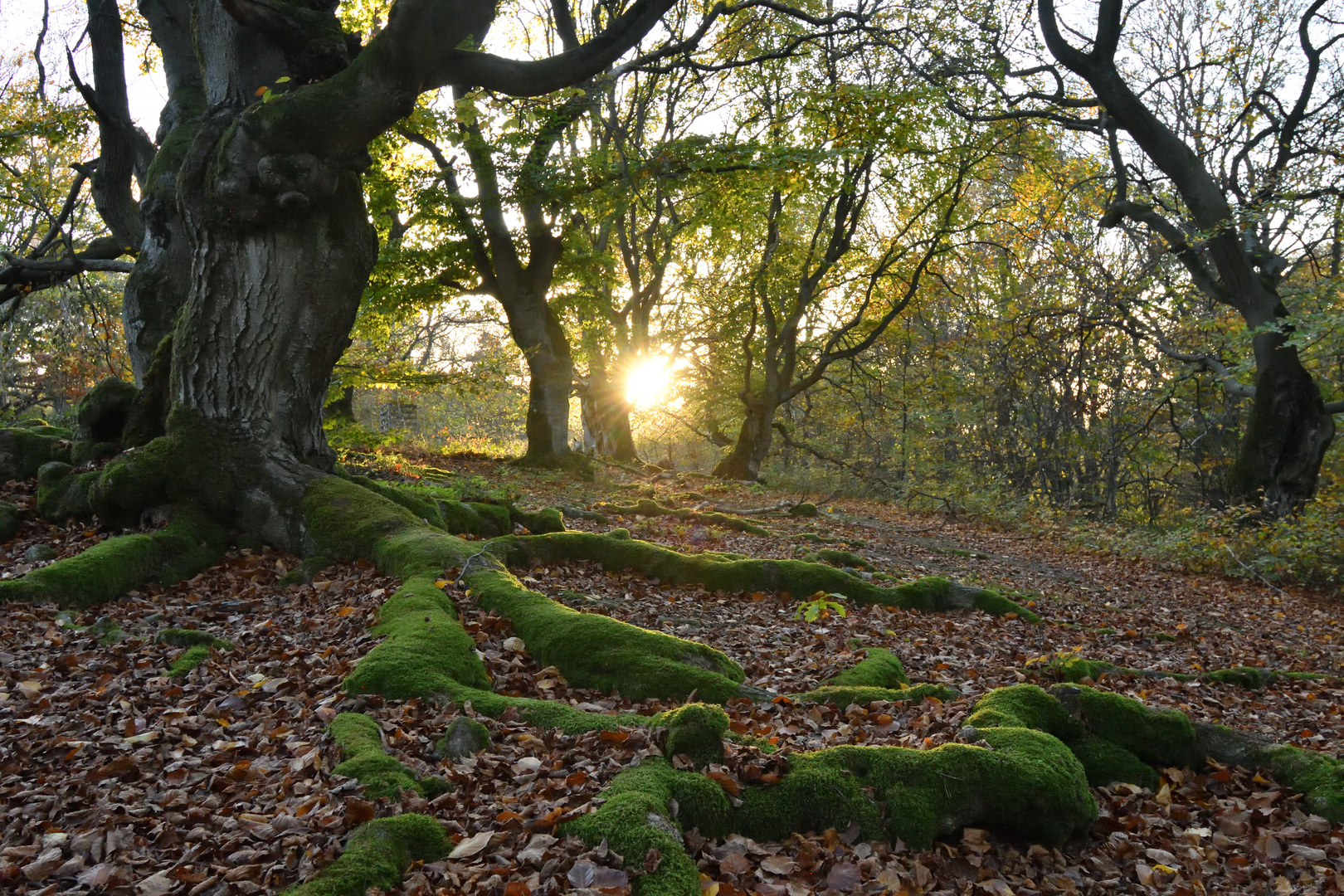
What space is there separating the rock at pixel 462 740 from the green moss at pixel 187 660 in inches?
85.5

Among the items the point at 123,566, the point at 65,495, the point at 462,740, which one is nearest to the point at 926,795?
the point at 462,740

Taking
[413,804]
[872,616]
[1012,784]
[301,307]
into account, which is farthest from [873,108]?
[413,804]

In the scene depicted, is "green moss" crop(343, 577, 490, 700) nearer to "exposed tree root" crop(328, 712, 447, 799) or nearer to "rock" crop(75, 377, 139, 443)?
"exposed tree root" crop(328, 712, 447, 799)

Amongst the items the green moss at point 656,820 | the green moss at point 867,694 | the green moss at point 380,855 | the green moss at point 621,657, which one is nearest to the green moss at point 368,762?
the green moss at point 380,855

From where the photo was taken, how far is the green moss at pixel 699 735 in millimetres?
3818

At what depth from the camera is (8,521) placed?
7.80 meters

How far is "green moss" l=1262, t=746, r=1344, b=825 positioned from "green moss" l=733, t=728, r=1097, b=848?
143 cm

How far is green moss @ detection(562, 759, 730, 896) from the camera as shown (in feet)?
9.87

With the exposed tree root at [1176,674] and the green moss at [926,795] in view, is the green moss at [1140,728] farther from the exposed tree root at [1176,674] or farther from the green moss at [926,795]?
the exposed tree root at [1176,674]

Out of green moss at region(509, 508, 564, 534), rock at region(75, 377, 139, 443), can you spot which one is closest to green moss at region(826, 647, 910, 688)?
green moss at region(509, 508, 564, 534)

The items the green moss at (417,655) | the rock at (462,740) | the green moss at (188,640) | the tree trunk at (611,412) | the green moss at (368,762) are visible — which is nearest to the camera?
the green moss at (368,762)

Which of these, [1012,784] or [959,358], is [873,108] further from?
[959,358]

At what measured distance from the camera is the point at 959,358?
25.7 meters

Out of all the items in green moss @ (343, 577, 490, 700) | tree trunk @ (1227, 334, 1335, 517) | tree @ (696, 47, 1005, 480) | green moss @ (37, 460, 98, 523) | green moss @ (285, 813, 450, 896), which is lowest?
green moss @ (285, 813, 450, 896)
